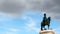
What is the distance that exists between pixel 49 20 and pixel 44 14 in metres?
1.48

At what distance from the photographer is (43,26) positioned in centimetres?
15350

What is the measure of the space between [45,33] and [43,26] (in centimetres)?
185

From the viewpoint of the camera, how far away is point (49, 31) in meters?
152

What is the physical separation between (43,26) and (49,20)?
1.29 meters

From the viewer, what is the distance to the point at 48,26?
503 feet

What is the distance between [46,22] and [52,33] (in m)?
1.99

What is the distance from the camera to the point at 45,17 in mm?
153000

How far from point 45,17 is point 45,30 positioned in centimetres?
220

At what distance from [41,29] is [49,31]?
1.75 m

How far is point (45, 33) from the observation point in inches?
5984

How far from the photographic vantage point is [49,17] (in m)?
153

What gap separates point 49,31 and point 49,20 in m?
2.15

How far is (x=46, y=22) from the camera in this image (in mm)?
153250

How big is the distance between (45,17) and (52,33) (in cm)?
266
